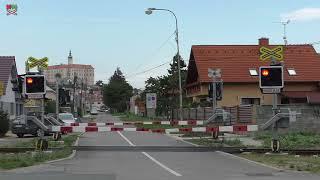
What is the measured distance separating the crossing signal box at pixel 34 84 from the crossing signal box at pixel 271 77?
7557 millimetres

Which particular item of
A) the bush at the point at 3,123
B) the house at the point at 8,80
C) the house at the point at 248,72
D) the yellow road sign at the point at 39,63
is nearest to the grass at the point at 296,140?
the yellow road sign at the point at 39,63

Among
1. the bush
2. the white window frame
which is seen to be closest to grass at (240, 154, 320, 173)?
the bush

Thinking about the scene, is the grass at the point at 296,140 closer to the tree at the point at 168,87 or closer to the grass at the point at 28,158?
the grass at the point at 28,158

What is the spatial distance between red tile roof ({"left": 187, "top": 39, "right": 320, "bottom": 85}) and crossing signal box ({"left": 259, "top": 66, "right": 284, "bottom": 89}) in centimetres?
3663

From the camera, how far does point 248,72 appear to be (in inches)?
2367

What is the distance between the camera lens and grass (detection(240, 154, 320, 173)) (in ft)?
57.9

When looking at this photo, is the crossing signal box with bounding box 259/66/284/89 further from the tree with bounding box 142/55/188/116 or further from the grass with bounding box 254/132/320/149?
the tree with bounding box 142/55/188/116

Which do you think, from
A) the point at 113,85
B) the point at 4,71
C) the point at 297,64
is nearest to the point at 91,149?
the point at 4,71

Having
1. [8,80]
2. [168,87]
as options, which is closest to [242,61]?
[168,87]

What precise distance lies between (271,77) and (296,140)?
318 inches

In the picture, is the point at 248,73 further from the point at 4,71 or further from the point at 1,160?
the point at 1,160

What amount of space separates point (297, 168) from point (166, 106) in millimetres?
57889

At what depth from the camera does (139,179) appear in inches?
584

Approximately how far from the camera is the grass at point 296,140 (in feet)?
88.7
